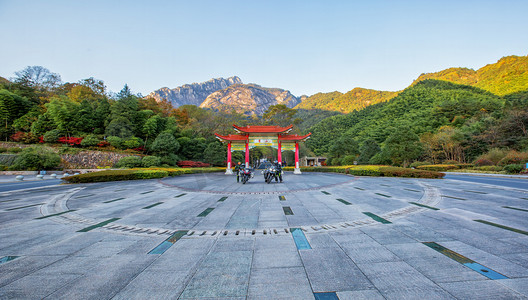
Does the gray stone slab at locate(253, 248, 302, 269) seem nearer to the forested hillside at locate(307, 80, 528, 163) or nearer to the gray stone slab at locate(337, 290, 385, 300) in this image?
the gray stone slab at locate(337, 290, 385, 300)

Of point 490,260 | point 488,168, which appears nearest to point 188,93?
point 488,168

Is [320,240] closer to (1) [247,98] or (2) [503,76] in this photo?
(2) [503,76]

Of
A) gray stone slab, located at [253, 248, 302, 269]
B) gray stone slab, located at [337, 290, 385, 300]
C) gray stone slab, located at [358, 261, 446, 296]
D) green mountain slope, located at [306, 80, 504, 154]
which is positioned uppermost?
green mountain slope, located at [306, 80, 504, 154]

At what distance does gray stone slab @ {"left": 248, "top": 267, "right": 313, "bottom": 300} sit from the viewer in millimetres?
1605

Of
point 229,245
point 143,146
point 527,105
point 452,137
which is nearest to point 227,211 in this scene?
point 229,245

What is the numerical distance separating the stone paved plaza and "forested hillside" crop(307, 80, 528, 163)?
21720mm

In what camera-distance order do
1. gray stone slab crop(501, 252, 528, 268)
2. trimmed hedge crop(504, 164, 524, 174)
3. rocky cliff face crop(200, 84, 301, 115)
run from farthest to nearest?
1. rocky cliff face crop(200, 84, 301, 115)
2. trimmed hedge crop(504, 164, 524, 174)
3. gray stone slab crop(501, 252, 528, 268)

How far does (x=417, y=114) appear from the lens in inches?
1334

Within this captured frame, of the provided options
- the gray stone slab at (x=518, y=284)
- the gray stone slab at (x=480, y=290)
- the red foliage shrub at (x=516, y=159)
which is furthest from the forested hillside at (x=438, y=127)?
the gray stone slab at (x=480, y=290)

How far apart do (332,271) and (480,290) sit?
46.1 inches

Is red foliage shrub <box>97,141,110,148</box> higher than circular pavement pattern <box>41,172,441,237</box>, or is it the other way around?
red foliage shrub <box>97,141,110,148</box>

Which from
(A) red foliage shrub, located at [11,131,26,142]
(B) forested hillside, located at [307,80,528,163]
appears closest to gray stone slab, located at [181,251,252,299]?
(B) forested hillside, located at [307,80,528,163]

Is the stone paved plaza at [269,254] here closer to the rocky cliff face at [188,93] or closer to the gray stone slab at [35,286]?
the gray stone slab at [35,286]

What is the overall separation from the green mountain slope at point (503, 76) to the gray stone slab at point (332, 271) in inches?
2251
